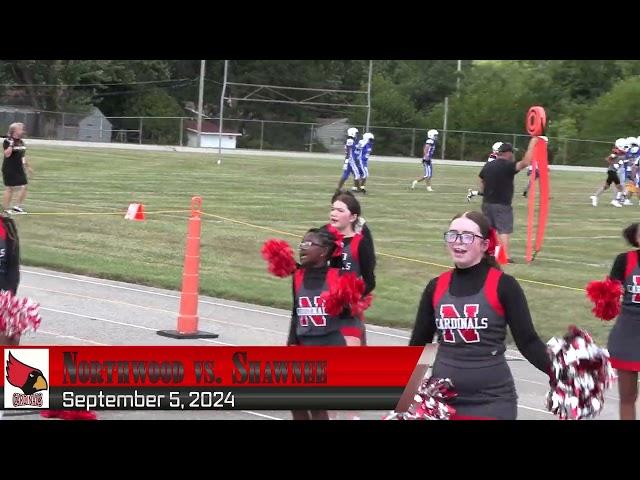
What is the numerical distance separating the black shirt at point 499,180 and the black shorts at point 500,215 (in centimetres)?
7

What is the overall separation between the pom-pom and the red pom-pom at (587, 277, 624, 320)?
12.2 ft

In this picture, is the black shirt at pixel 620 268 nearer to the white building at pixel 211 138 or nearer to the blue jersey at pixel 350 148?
the blue jersey at pixel 350 148

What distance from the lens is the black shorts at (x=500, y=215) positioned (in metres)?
20.0

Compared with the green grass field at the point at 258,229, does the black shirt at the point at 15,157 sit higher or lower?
higher

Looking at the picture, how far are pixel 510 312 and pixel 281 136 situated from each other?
61.1 meters

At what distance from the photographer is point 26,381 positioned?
5.74m

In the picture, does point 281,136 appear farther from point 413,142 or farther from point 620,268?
point 620,268

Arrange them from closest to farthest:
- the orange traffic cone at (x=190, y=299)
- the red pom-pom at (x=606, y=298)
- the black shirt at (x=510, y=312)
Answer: the black shirt at (x=510, y=312) < the red pom-pom at (x=606, y=298) < the orange traffic cone at (x=190, y=299)

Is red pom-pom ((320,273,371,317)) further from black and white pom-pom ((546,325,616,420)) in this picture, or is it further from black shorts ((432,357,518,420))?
black and white pom-pom ((546,325,616,420))

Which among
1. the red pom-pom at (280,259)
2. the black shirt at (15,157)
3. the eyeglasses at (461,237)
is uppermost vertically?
the black shirt at (15,157)

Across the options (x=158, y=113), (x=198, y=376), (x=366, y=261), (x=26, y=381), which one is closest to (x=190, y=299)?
(x=366, y=261)

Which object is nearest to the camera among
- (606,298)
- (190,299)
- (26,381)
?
(26,381)

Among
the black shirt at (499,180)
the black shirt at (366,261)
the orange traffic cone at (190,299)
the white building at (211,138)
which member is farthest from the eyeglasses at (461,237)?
the white building at (211,138)
